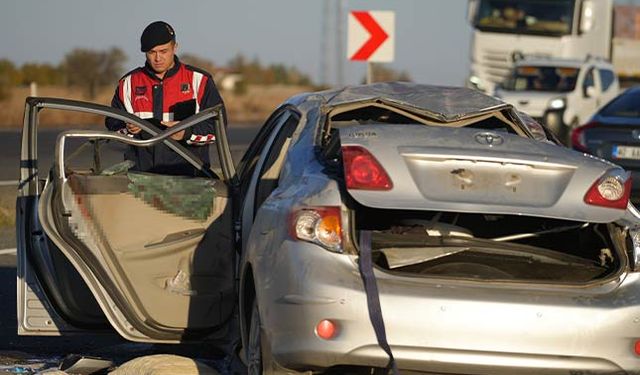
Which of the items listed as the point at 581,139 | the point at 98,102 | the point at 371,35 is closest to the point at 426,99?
the point at 581,139

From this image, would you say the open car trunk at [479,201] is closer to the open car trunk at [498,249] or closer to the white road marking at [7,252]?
the open car trunk at [498,249]

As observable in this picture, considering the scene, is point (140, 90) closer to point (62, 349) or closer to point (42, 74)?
point (62, 349)

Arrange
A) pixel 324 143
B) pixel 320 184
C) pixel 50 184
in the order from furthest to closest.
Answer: pixel 50 184 < pixel 324 143 < pixel 320 184

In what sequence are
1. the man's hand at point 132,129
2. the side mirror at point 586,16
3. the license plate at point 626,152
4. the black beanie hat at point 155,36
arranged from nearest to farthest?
the man's hand at point 132,129, the black beanie hat at point 155,36, the license plate at point 626,152, the side mirror at point 586,16

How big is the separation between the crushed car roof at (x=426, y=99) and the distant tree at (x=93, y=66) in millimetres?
58686

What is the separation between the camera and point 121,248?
6.98m

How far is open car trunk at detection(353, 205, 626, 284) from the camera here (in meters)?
5.95

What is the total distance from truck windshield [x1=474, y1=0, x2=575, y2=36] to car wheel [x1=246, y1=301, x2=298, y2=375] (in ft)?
89.8

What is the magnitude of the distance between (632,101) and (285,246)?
446 inches

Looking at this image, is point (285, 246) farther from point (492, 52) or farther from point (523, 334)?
point (492, 52)

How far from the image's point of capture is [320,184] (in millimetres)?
5910

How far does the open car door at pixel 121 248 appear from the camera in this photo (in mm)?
6887

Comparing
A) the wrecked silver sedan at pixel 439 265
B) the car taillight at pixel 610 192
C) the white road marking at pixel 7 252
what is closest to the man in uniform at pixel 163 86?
the wrecked silver sedan at pixel 439 265

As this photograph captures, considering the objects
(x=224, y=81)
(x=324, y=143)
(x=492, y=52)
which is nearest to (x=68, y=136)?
(x=324, y=143)
